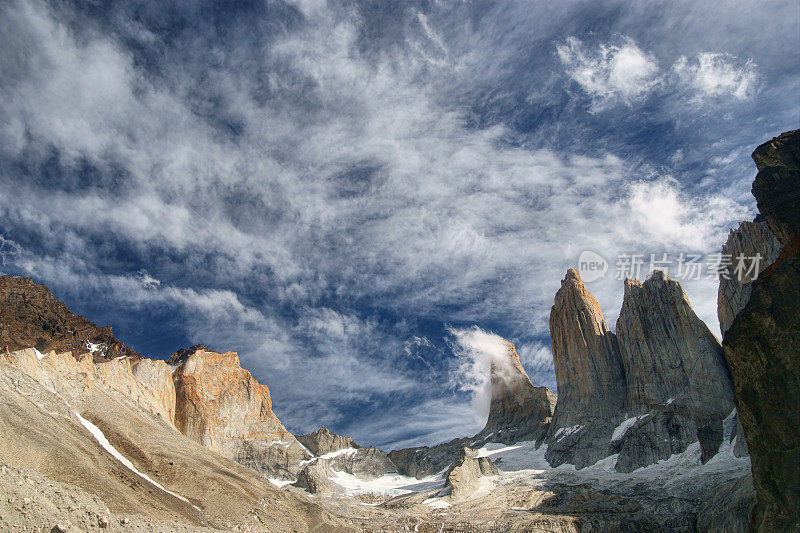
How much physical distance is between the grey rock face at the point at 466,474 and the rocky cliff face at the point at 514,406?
1090 inches

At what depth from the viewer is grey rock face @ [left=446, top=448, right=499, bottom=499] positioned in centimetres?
10238

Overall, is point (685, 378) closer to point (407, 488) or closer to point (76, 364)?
point (407, 488)

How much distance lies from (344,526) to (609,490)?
44933 mm

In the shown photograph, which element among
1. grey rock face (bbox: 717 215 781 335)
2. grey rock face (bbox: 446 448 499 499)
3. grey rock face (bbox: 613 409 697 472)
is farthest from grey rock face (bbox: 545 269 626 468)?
grey rock face (bbox: 717 215 781 335)

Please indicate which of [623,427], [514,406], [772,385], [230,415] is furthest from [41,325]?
[514,406]

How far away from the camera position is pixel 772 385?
2948 centimetres

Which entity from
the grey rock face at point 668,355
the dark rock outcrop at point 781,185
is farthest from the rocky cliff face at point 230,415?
the dark rock outcrop at point 781,185

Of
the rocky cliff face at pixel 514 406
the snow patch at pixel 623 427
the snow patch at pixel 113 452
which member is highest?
the rocky cliff face at pixel 514 406

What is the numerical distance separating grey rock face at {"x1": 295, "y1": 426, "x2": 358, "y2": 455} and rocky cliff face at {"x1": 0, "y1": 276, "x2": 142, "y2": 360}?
3230 inches

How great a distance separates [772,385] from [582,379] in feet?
315

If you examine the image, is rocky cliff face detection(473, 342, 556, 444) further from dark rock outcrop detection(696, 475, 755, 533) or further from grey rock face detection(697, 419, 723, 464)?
dark rock outcrop detection(696, 475, 755, 533)

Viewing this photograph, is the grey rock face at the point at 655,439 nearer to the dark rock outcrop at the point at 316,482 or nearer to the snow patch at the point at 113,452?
the dark rock outcrop at the point at 316,482

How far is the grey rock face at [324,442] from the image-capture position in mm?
168500

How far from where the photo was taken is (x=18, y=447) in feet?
146
